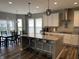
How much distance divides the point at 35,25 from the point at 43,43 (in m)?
5.84

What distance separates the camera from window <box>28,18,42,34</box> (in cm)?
993

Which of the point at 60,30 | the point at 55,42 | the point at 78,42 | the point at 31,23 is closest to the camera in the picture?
the point at 55,42

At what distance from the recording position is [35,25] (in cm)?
1040

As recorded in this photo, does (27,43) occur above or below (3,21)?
below

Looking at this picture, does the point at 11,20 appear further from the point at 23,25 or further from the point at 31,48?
the point at 31,48

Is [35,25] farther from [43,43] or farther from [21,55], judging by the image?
[21,55]

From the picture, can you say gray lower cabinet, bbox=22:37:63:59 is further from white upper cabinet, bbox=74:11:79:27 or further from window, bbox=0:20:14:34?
window, bbox=0:20:14:34

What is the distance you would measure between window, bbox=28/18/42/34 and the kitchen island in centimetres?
460

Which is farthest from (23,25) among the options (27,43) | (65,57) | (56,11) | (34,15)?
(65,57)

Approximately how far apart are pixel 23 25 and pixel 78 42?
6805 mm

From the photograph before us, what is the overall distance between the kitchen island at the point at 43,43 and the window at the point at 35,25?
181 inches

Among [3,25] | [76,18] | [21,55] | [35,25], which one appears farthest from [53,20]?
[3,25]

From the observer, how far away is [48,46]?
4438 mm

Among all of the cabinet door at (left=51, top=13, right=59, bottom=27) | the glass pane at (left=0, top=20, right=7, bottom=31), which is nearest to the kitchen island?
the cabinet door at (left=51, top=13, right=59, bottom=27)
